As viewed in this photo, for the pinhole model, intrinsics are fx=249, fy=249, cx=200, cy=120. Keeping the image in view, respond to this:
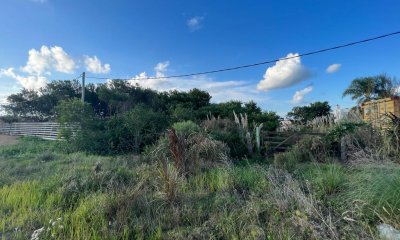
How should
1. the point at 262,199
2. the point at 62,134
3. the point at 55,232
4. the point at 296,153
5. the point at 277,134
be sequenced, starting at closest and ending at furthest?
1. the point at 55,232
2. the point at 262,199
3. the point at 296,153
4. the point at 277,134
5. the point at 62,134

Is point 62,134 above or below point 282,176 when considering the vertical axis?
above

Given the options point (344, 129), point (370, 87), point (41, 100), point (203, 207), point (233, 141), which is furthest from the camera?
point (41, 100)

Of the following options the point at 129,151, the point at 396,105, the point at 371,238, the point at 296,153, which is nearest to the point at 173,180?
the point at 371,238

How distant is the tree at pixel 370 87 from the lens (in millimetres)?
22844

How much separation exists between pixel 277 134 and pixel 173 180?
688 centimetres

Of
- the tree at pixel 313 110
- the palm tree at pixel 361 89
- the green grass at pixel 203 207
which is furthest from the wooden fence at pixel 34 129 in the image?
the palm tree at pixel 361 89

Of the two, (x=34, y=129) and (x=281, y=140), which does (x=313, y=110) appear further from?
(x=34, y=129)

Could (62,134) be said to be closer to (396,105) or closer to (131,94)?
(131,94)

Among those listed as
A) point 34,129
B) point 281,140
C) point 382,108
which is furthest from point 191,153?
point 34,129

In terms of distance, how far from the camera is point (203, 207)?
147 inches

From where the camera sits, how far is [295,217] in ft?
9.86

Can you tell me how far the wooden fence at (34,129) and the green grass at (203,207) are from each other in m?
12.2

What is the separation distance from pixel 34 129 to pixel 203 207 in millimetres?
20911

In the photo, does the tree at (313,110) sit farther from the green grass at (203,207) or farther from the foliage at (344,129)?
the green grass at (203,207)
